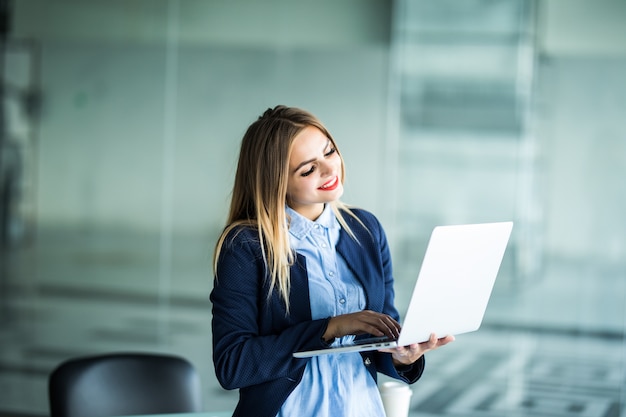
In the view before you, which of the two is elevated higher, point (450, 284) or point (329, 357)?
point (450, 284)

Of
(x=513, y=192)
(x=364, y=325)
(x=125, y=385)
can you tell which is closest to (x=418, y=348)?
(x=364, y=325)

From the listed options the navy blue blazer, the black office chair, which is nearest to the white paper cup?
the navy blue blazer

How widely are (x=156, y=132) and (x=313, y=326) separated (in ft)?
12.1

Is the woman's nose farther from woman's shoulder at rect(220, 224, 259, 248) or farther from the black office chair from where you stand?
the black office chair

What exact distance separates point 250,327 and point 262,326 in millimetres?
41

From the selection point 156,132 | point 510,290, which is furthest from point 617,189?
point 156,132

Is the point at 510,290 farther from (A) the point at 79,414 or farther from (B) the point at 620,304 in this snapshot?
(A) the point at 79,414

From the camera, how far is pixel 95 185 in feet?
17.5

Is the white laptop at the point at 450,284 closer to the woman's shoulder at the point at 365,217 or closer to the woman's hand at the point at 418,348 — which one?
the woman's hand at the point at 418,348

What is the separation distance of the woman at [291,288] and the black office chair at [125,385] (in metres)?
0.89

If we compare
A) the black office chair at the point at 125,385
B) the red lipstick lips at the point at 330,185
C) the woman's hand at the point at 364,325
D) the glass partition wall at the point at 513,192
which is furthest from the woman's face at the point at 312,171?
the glass partition wall at the point at 513,192

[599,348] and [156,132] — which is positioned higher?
[156,132]

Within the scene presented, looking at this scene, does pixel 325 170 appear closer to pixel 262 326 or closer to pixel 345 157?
pixel 262 326

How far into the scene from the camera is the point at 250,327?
69.6 inches
